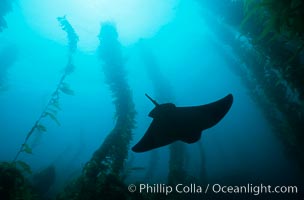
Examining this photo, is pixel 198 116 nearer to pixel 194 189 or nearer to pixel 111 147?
pixel 111 147

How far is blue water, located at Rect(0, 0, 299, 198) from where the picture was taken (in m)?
27.4

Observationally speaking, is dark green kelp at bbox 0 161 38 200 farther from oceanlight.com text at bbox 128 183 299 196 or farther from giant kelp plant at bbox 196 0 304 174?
giant kelp plant at bbox 196 0 304 174

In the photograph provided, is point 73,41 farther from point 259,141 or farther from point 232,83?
point 259,141

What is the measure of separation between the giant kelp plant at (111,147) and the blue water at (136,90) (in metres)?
0.77

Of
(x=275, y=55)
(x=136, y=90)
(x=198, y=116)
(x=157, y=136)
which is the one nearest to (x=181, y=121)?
(x=198, y=116)

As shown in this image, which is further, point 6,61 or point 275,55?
point 6,61

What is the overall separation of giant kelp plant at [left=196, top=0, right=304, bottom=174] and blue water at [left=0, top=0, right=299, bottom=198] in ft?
3.69

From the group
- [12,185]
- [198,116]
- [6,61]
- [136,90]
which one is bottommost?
[12,185]

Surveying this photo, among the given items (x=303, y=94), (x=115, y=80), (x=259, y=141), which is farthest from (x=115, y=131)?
(x=259, y=141)

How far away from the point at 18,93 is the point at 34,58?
1169 inches

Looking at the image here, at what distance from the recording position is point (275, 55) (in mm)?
6234

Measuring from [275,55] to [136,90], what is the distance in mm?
44919

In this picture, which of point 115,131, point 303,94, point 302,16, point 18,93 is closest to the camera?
point 302,16

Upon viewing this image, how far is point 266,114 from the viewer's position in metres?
11.4
